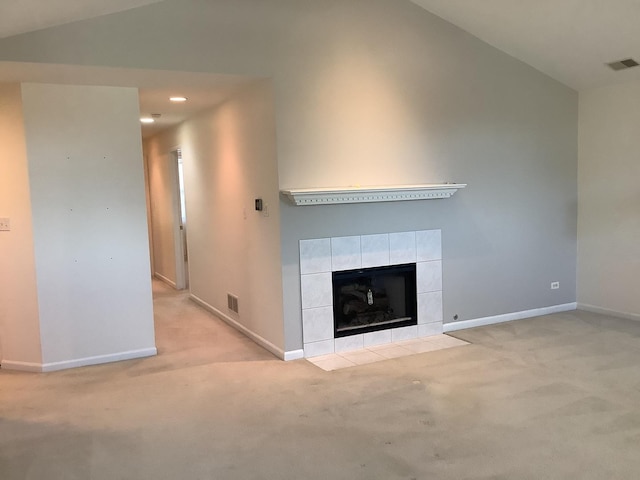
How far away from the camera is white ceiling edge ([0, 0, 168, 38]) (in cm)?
303

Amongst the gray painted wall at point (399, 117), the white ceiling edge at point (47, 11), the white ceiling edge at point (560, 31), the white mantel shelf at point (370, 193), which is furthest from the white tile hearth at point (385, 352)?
the white ceiling edge at point (47, 11)

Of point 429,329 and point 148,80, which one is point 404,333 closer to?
point 429,329

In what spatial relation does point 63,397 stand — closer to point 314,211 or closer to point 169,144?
point 314,211

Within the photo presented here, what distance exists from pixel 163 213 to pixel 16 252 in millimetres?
3816

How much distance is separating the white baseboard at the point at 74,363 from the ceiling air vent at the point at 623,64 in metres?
4.73

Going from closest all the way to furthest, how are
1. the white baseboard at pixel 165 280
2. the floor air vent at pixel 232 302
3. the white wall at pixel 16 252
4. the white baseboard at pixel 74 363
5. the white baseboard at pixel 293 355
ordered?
the white wall at pixel 16 252 < the white baseboard at pixel 74 363 < the white baseboard at pixel 293 355 < the floor air vent at pixel 232 302 < the white baseboard at pixel 165 280

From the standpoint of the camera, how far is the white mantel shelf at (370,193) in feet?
13.9

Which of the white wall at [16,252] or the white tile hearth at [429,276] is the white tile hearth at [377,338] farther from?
the white wall at [16,252]

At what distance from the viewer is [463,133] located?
199 inches

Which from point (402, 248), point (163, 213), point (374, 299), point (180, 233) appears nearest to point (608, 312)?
point (402, 248)

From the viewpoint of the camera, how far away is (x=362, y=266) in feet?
15.4

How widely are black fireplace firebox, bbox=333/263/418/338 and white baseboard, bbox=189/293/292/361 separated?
474mm

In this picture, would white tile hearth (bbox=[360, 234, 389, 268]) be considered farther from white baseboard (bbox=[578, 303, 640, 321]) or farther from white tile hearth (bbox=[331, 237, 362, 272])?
white baseboard (bbox=[578, 303, 640, 321])

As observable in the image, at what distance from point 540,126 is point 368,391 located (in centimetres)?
331
